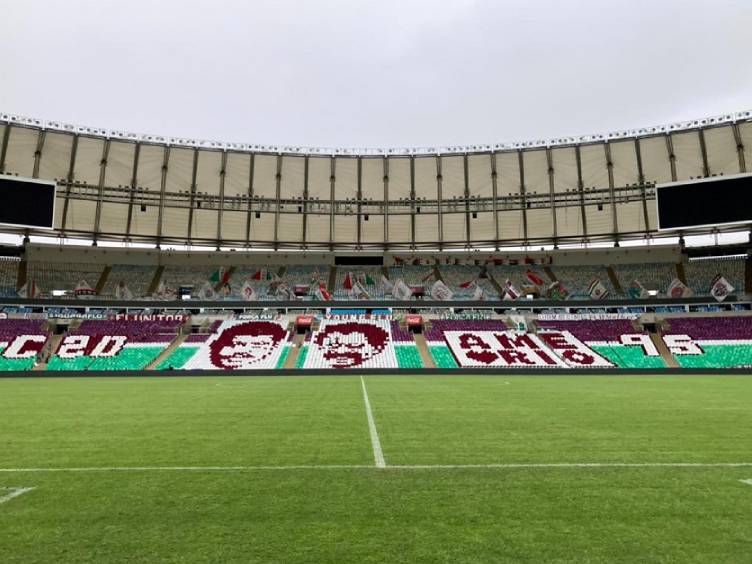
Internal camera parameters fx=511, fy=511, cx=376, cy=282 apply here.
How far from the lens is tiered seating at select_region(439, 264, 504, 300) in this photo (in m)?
55.1

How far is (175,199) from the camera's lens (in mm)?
54219

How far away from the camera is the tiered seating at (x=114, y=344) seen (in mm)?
40062

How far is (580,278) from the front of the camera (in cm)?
5609

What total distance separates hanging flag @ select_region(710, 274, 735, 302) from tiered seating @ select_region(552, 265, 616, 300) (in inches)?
325

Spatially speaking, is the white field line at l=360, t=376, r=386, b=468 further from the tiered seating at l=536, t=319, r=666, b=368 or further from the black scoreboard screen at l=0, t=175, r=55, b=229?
the black scoreboard screen at l=0, t=175, r=55, b=229

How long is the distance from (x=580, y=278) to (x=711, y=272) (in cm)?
1250

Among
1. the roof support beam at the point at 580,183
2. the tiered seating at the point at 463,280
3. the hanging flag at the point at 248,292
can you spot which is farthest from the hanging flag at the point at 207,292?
the roof support beam at the point at 580,183

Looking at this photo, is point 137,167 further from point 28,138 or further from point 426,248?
point 426,248

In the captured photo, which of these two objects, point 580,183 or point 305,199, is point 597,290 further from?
point 305,199

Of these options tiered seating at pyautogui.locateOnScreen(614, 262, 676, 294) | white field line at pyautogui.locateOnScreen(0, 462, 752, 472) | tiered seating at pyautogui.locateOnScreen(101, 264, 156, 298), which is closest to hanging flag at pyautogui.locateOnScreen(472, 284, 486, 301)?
tiered seating at pyautogui.locateOnScreen(614, 262, 676, 294)

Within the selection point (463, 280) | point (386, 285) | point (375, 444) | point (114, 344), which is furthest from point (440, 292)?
point (375, 444)

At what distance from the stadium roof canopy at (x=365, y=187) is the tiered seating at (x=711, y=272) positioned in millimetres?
4274

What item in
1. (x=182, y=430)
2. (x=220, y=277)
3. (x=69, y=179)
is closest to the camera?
(x=182, y=430)

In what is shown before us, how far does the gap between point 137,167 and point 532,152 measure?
4148cm
